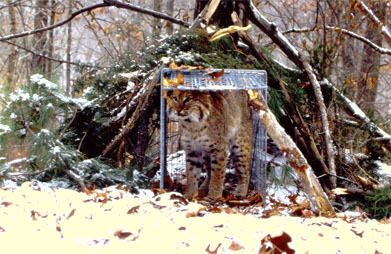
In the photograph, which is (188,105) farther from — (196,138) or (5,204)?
(5,204)

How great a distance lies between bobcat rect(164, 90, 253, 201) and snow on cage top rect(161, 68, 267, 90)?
7.1 inches

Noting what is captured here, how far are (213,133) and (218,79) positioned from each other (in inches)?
29.0

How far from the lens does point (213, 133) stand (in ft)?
14.4

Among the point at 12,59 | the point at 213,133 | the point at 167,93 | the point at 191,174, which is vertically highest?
the point at 12,59

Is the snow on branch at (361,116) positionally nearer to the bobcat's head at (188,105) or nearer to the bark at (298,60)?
the bark at (298,60)

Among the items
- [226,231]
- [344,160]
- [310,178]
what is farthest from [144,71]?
[226,231]

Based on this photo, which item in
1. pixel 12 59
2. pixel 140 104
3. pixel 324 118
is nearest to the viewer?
pixel 140 104

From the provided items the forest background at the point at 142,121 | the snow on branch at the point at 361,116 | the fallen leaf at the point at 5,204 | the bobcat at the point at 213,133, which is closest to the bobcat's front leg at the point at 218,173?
the bobcat at the point at 213,133

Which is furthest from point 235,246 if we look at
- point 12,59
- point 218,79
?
point 12,59

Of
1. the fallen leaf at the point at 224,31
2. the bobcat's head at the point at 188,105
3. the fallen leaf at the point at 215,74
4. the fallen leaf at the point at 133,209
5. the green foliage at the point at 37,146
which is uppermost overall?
the fallen leaf at the point at 224,31

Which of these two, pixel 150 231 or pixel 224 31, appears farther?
pixel 224 31

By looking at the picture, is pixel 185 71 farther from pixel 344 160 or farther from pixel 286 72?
pixel 344 160

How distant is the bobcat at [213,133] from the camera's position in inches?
163

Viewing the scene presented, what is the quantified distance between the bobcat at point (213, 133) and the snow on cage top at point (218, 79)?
7.1 inches
